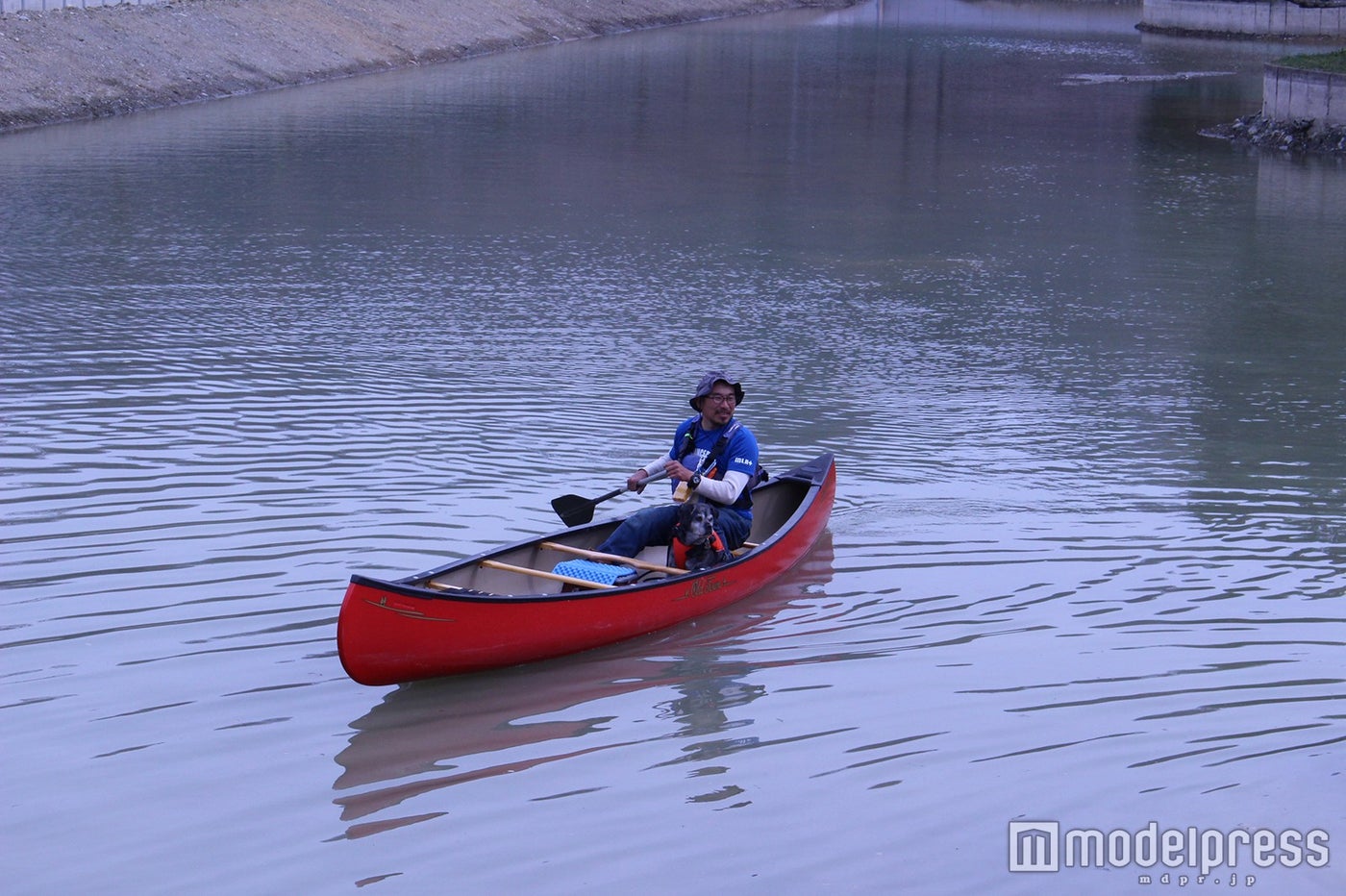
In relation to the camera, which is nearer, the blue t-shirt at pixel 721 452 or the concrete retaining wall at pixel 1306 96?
the blue t-shirt at pixel 721 452

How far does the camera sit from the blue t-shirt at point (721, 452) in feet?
37.8

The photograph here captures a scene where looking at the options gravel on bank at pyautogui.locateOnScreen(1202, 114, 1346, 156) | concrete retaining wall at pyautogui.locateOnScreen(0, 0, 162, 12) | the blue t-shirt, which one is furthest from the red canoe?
concrete retaining wall at pyautogui.locateOnScreen(0, 0, 162, 12)

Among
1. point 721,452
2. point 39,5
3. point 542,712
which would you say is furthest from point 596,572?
point 39,5

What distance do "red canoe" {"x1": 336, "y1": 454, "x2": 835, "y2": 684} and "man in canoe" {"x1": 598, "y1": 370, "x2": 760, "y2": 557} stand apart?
227 mm

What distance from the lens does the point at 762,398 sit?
16.5 metres

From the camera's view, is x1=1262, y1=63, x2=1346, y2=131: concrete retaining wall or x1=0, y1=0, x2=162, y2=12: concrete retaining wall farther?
x1=0, y1=0, x2=162, y2=12: concrete retaining wall

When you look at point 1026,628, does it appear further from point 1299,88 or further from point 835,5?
point 835,5

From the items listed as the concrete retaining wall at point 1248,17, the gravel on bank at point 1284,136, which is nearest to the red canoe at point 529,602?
the gravel on bank at point 1284,136

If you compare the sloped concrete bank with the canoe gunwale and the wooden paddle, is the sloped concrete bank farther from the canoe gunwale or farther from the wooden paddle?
the wooden paddle

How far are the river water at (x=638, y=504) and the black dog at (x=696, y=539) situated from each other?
554 mm

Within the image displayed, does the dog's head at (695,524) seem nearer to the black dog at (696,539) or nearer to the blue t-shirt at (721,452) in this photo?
the black dog at (696,539)

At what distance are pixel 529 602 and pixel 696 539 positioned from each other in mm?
1814

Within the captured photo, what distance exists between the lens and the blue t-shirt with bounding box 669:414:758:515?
1151 centimetres

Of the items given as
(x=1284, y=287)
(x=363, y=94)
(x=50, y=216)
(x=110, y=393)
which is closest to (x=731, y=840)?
(x=110, y=393)
